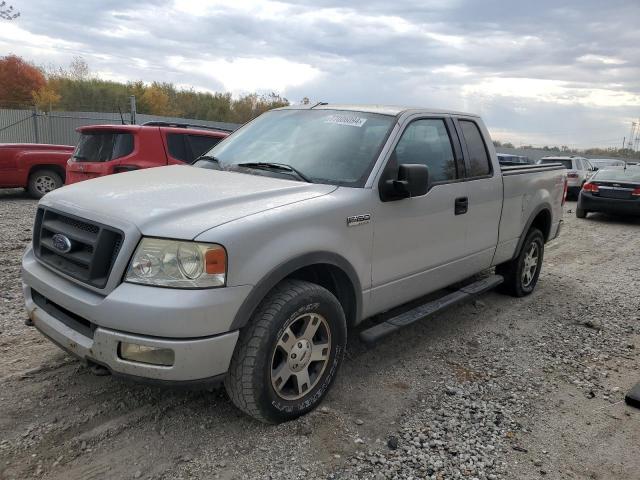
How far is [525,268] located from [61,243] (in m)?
4.85

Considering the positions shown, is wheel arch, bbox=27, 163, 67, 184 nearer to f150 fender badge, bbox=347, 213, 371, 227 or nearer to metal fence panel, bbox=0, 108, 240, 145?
f150 fender badge, bbox=347, 213, 371, 227

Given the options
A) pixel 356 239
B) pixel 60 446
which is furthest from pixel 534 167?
pixel 60 446

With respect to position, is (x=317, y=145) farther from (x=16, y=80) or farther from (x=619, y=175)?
(x=16, y=80)

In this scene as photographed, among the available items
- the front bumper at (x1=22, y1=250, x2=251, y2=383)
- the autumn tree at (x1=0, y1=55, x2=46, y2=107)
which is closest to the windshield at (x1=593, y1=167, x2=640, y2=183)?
the front bumper at (x1=22, y1=250, x2=251, y2=383)

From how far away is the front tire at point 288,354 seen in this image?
283cm

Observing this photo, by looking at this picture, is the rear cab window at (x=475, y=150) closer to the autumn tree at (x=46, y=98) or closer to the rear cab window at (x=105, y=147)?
the rear cab window at (x=105, y=147)

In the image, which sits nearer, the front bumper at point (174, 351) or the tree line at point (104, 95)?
the front bumper at point (174, 351)

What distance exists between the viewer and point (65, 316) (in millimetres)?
2969

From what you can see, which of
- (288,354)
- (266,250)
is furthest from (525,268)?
(266,250)

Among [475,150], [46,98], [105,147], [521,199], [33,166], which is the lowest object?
[33,166]

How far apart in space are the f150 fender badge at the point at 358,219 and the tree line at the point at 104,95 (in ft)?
164

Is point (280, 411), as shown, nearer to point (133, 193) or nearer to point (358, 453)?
point (358, 453)

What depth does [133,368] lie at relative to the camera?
2654 millimetres

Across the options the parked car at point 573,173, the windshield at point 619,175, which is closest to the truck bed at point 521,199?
the windshield at point 619,175
